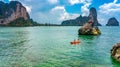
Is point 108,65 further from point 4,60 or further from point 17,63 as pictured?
point 4,60

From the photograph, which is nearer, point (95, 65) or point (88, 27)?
point (95, 65)

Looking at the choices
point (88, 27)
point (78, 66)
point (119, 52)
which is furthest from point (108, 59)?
point (88, 27)

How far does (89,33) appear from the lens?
114562 millimetres

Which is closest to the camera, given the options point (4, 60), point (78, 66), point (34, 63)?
point (78, 66)

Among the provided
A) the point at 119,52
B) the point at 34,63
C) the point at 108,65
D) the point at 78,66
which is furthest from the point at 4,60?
the point at 119,52

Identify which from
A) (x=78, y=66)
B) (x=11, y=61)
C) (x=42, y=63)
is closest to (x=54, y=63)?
(x=42, y=63)

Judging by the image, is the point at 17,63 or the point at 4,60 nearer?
the point at 17,63

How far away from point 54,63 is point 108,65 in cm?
907

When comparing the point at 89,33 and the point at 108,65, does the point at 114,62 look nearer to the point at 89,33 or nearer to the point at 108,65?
the point at 108,65

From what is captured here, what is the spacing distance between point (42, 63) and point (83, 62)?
7135 mm

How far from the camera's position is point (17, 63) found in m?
39.3

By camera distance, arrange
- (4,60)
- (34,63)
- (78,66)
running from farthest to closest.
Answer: (4,60) → (34,63) → (78,66)

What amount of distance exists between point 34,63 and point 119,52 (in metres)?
16.2

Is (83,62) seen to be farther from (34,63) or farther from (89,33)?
(89,33)
